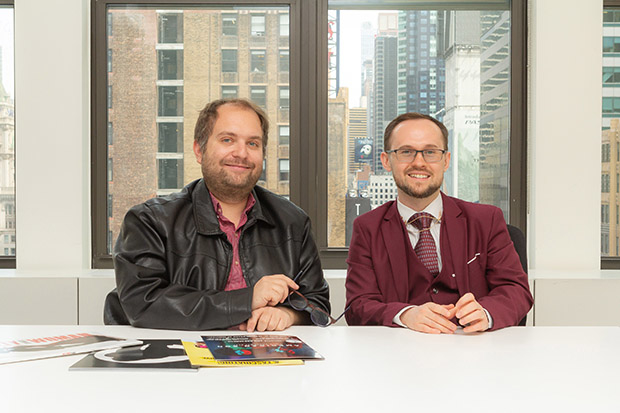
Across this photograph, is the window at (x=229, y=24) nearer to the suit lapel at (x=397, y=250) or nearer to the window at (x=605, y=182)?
the suit lapel at (x=397, y=250)

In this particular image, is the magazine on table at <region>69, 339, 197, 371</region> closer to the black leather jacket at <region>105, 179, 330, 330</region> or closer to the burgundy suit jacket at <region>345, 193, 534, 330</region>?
the black leather jacket at <region>105, 179, 330, 330</region>

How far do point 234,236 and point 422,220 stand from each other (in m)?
0.65

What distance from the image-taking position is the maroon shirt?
6.72ft

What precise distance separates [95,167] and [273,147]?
1069 millimetres

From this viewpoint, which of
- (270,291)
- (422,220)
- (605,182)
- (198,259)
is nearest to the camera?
(270,291)

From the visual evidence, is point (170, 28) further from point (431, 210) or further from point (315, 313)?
point (315, 313)

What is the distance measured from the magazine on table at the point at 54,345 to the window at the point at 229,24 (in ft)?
8.20

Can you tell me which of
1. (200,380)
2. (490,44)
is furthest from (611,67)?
(200,380)

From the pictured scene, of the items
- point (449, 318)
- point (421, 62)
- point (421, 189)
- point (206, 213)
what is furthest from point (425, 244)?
point (421, 62)

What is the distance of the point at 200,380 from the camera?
3.67ft

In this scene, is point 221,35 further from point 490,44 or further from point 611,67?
point 611,67

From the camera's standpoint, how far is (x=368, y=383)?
1.11 metres

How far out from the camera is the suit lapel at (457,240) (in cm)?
200

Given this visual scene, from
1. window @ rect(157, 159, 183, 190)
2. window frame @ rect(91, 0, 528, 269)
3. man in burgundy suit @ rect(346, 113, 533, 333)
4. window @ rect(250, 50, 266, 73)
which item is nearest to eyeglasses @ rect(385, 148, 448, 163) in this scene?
man in burgundy suit @ rect(346, 113, 533, 333)
